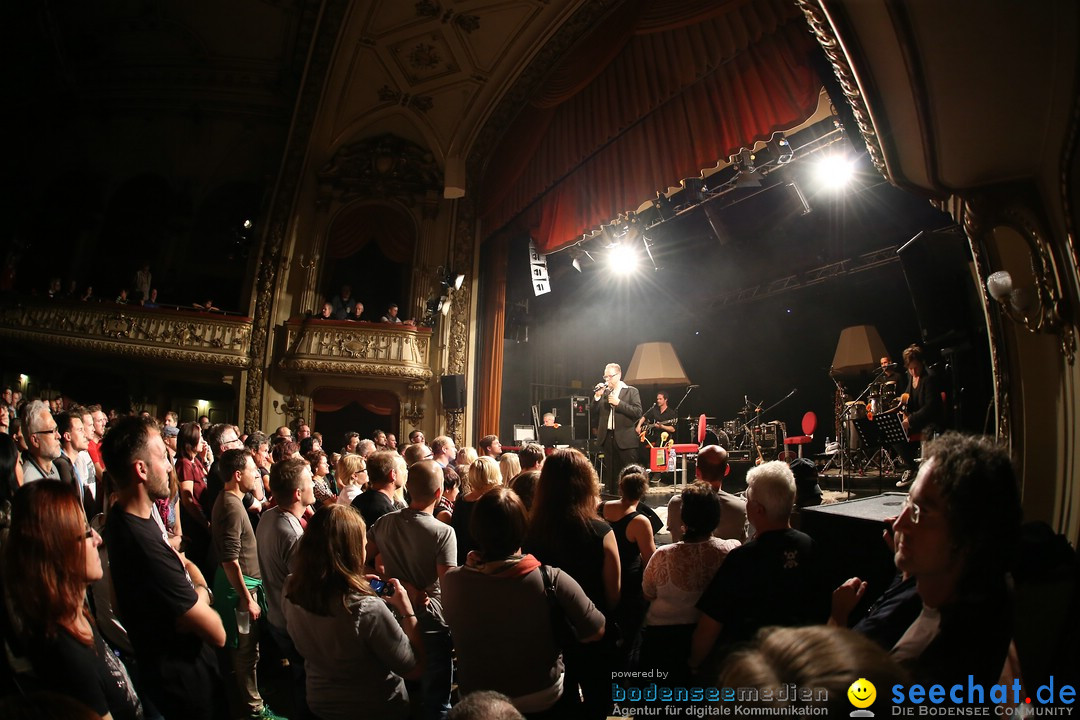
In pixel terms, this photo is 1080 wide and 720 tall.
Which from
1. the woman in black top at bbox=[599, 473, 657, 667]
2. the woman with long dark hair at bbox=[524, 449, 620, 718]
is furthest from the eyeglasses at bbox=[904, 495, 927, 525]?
the woman in black top at bbox=[599, 473, 657, 667]

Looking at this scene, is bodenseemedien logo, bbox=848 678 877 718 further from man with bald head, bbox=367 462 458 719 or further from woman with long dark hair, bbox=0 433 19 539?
woman with long dark hair, bbox=0 433 19 539

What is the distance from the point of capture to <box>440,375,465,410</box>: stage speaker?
11438 millimetres

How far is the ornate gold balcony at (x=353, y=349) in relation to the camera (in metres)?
11.5

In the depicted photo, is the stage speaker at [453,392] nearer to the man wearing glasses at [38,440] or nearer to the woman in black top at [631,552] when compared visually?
the man wearing glasses at [38,440]

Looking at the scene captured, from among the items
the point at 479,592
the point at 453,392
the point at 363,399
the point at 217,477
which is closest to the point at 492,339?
the point at 453,392

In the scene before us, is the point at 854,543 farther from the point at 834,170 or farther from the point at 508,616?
the point at 834,170

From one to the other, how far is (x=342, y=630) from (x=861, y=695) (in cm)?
157

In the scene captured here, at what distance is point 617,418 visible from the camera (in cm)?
773

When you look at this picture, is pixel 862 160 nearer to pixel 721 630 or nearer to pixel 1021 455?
pixel 1021 455

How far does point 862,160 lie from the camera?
7227 mm

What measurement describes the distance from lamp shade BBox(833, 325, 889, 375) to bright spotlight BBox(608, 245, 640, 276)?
3539 millimetres

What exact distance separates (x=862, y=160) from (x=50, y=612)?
26.8 ft

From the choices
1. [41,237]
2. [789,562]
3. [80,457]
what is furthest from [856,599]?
[41,237]

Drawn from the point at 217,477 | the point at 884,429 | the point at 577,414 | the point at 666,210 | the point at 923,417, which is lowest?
the point at 217,477
